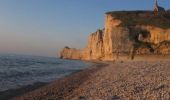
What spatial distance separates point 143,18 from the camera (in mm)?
57094

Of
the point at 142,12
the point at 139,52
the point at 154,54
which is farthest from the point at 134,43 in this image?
the point at 142,12

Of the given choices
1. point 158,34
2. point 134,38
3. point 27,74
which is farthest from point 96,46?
point 27,74

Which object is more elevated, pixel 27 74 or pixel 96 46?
pixel 96 46

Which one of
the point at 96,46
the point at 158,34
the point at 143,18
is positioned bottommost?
the point at 96,46

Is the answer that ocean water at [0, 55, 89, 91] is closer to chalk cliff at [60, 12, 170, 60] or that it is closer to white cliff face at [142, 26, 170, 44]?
chalk cliff at [60, 12, 170, 60]

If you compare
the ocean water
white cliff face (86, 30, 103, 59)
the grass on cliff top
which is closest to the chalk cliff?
the grass on cliff top

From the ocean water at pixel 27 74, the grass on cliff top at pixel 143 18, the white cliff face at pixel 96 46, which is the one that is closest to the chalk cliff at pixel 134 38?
the grass on cliff top at pixel 143 18

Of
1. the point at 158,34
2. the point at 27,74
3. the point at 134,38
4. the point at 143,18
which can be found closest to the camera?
the point at 27,74

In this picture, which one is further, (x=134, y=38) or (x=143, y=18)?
(x=143, y=18)

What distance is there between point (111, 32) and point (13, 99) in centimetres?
4363

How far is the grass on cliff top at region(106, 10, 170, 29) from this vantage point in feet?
171

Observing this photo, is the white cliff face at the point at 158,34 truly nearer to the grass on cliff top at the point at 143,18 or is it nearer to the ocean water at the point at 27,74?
the grass on cliff top at the point at 143,18

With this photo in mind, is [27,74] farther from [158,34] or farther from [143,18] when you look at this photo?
[143,18]

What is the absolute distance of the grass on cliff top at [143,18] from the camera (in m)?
52.0
